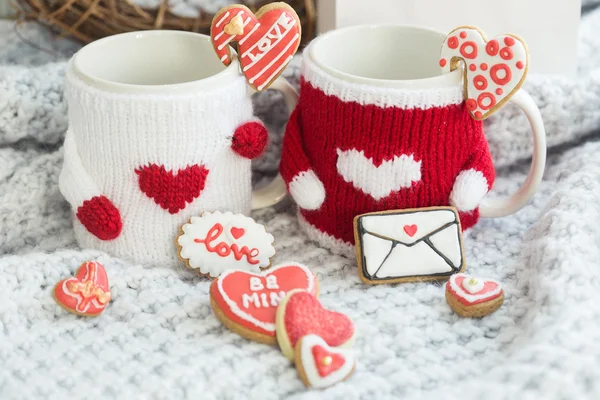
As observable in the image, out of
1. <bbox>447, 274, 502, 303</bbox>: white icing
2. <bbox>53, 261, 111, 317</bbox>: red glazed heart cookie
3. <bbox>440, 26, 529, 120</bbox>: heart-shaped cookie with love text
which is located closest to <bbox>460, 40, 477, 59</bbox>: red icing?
<bbox>440, 26, 529, 120</bbox>: heart-shaped cookie with love text

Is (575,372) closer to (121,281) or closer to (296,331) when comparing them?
(296,331)

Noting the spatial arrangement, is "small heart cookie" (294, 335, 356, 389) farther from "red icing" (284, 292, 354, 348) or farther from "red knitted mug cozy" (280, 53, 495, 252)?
"red knitted mug cozy" (280, 53, 495, 252)

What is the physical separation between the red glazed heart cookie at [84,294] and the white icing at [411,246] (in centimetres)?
26

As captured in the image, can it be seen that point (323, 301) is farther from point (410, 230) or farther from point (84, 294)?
point (84, 294)

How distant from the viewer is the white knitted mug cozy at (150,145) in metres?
0.71

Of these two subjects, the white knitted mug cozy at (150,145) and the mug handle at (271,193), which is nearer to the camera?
the white knitted mug cozy at (150,145)

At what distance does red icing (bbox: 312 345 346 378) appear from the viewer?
0.60 metres

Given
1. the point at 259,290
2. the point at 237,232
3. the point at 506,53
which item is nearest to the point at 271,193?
the point at 237,232

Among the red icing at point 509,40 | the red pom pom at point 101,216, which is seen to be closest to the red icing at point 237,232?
the red pom pom at point 101,216

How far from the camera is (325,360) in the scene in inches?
23.5

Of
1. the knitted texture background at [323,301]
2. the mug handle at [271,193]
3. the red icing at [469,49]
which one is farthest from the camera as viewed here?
the mug handle at [271,193]

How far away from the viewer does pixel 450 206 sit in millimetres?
763

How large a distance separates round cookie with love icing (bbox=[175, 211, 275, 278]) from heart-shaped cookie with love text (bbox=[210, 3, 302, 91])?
0.16 metres

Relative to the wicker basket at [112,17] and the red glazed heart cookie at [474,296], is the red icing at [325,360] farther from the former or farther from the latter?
the wicker basket at [112,17]
